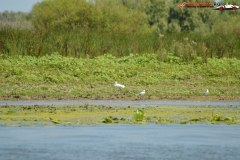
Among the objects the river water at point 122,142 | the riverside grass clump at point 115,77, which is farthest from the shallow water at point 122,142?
the riverside grass clump at point 115,77

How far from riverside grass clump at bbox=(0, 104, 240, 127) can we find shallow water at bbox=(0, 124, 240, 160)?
37 cm

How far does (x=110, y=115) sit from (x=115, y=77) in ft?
28.0

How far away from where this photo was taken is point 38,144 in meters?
12.5

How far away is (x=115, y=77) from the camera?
2492 centimetres

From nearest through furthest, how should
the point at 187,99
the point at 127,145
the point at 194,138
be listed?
the point at 127,145 < the point at 194,138 < the point at 187,99

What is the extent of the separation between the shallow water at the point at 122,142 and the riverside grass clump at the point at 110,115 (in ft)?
1.22

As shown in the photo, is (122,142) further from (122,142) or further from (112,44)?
(112,44)

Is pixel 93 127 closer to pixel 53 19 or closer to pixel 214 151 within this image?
pixel 214 151

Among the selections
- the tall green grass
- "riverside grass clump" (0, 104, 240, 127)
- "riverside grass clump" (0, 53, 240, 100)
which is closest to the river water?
"riverside grass clump" (0, 104, 240, 127)

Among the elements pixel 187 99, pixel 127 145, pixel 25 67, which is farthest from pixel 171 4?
pixel 127 145

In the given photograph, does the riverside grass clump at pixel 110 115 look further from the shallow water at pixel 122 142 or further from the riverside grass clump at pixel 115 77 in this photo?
the riverside grass clump at pixel 115 77

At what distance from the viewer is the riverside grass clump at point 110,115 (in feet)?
49.4

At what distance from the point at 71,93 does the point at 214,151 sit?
10.7 m

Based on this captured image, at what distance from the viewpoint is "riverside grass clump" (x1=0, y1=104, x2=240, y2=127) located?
15070mm
